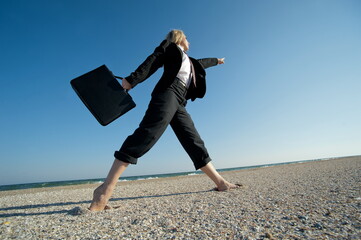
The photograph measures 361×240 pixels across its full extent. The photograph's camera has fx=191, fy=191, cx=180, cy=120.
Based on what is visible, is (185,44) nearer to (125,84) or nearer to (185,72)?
(185,72)

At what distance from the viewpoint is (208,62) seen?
3.26 m

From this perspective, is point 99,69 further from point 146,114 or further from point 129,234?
point 129,234

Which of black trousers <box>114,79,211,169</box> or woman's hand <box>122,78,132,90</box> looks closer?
black trousers <box>114,79,211,169</box>

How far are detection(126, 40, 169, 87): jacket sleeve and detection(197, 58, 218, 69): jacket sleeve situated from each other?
80cm

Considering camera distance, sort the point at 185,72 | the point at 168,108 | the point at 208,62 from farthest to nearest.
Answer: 1. the point at 208,62
2. the point at 185,72
3. the point at 168,108

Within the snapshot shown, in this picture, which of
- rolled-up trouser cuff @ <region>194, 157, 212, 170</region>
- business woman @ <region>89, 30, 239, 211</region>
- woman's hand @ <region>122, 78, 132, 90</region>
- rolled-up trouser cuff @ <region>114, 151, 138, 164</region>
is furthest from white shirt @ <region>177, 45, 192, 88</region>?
rolled-up trouser cuff @ <region>114, 151, 138, 164</region>

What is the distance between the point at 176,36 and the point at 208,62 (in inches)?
28.2

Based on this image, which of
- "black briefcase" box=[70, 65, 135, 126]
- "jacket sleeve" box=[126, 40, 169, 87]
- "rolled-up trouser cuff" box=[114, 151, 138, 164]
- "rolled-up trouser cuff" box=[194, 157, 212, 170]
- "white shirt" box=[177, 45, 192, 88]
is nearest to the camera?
"rolled-up trouser cuff" box=[114, 151, 138, 164]

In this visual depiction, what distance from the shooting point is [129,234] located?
1.32 m

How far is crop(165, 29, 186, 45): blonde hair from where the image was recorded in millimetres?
2855

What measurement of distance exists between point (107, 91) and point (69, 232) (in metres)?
1.40

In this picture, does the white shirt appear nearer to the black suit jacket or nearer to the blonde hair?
the black suit jacket

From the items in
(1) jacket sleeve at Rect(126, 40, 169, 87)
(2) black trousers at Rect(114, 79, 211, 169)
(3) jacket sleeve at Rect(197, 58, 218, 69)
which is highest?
(3) jacket sleeve at Rect(197, 58, 218, 69)

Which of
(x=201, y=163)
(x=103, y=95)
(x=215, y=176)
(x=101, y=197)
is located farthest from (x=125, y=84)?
(x=215, y=176)
